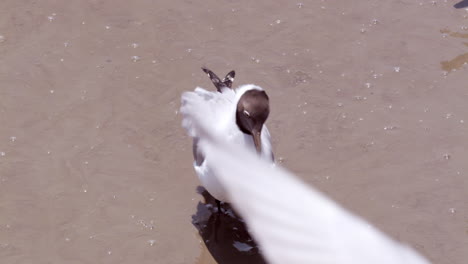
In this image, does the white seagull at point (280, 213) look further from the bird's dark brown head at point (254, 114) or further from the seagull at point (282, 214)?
the bird's dark brown head at point (254, 114)

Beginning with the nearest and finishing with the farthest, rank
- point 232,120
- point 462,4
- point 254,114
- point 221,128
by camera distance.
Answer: point 254,114 → point 232,120 → point 221,128 → point 462,4

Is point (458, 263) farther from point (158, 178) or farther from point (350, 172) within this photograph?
point (158, 178)

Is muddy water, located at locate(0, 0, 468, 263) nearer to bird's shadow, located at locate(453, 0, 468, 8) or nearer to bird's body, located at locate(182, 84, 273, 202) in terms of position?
bird's shadow, located at locate(453, 0, 468, 8)

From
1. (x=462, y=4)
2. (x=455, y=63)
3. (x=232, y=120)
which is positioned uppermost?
(x=232, y=120)

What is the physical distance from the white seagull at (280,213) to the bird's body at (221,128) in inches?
0.6

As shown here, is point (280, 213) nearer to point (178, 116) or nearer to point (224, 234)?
point (224, 234)

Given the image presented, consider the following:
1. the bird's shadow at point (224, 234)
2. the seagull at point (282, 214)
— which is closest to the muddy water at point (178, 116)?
the bird's shadow at point (224, 234)

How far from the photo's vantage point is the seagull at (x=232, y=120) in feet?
15.2

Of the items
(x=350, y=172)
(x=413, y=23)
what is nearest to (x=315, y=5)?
(x=413, y=23)

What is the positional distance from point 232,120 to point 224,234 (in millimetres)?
948

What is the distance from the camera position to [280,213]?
3939 millimetres

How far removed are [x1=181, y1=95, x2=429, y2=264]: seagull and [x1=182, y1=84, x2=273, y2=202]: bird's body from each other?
2 centimetres

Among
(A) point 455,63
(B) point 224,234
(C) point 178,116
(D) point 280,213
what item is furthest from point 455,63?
(D) point 280,213

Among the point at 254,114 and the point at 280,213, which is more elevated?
the point at 254,114
